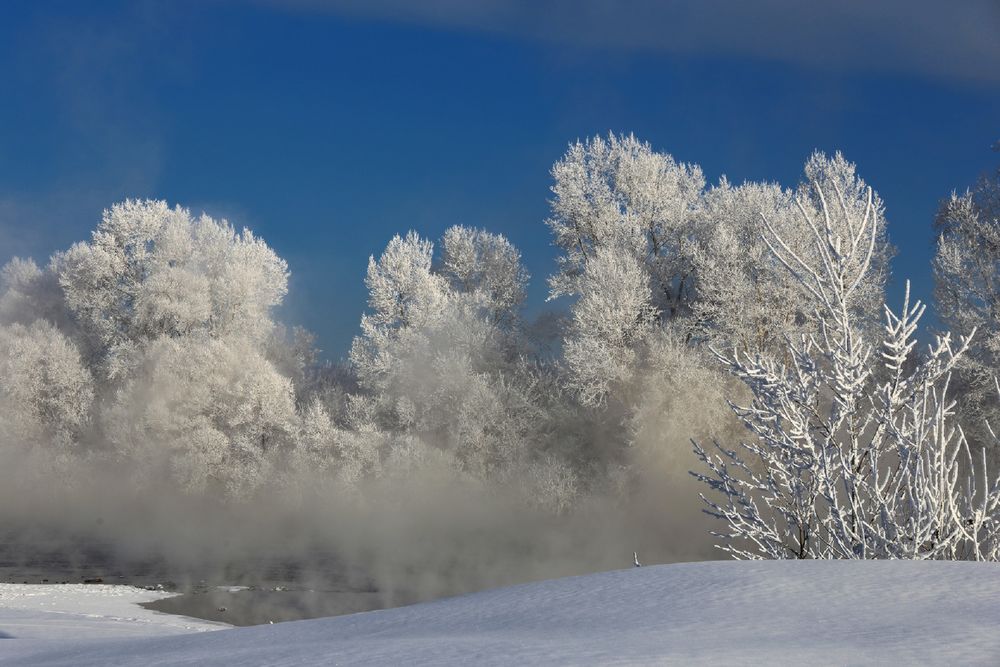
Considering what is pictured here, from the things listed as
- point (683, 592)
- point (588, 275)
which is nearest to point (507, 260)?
point (588, 275)

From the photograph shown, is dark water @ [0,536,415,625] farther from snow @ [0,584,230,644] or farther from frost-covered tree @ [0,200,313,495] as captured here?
frost-covered tree @ [0,200,313,495]

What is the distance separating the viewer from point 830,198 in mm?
26984

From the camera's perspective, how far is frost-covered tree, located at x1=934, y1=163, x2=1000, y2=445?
74.6 feet

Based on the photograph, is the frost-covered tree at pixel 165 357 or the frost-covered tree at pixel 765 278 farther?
the frost-covered tree at pixel 165 357

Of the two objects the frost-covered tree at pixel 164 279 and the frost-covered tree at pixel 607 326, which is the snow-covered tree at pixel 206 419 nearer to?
the frost-covered tree at pixel 164 279

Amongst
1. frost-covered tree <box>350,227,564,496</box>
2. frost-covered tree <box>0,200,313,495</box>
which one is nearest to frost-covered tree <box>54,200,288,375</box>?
frost-covered tree <box>0,200,313,495</box>

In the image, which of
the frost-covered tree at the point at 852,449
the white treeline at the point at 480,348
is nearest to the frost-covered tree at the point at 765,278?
the white treeline at the point at 480,348

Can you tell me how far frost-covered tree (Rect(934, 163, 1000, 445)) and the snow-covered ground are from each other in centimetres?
2046

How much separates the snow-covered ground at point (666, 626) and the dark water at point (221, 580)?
11.4 metres

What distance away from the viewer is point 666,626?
3.31 m

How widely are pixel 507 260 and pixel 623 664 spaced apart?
104 feet

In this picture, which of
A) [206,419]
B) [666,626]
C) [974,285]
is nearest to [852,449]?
[666,626]

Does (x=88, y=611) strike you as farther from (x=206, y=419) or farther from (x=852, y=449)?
(x=206, y=419)

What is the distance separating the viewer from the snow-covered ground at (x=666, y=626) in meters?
2.76
